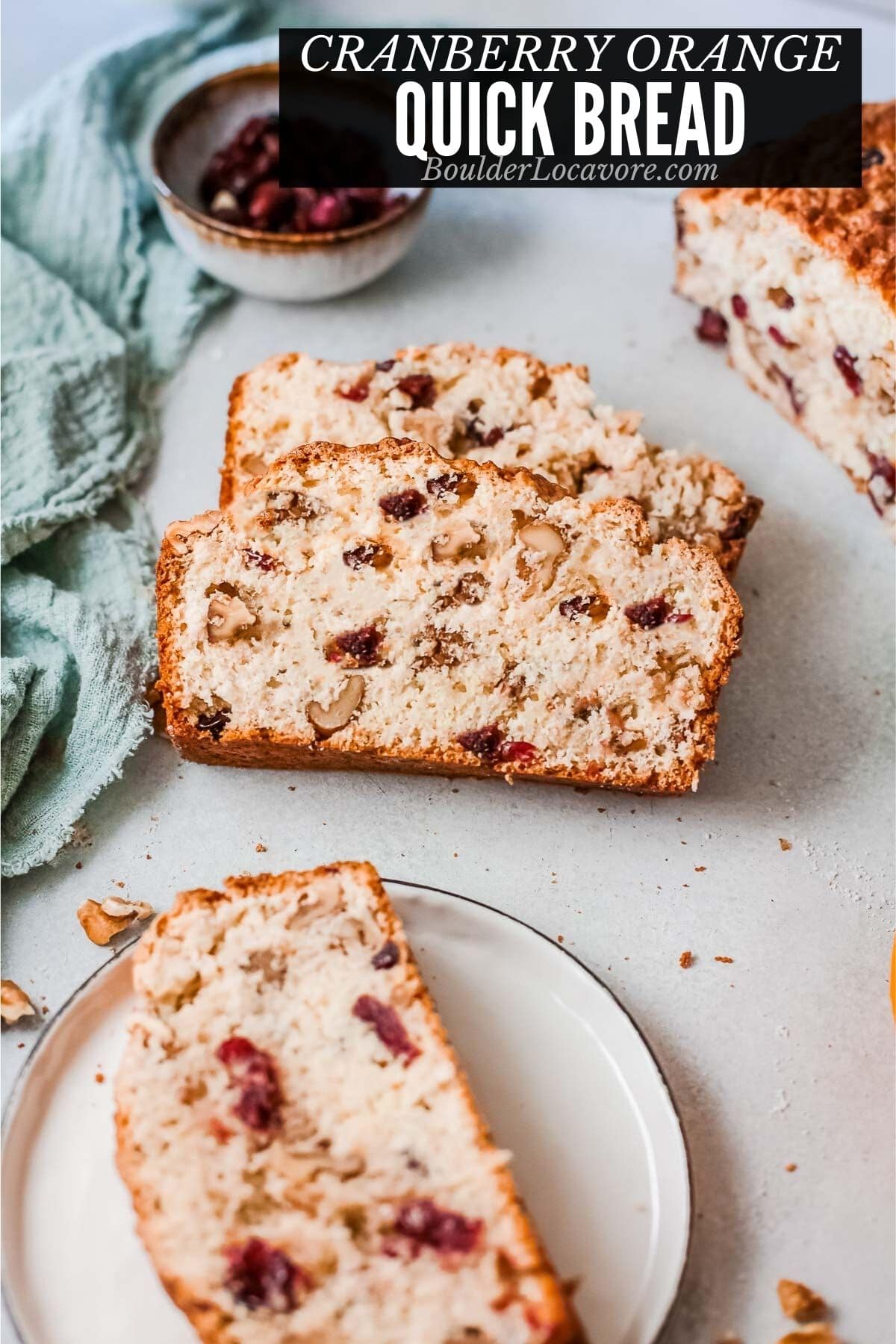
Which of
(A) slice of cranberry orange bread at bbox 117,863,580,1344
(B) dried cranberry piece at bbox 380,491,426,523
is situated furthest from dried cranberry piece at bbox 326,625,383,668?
(A) slice of cranberry orange bread at bbox 117,863,580,1344

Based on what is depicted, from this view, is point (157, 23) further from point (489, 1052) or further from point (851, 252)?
point (489, 1052)

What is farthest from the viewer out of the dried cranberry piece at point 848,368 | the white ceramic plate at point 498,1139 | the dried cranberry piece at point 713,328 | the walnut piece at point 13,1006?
the dried cranberry piece at point 713,328

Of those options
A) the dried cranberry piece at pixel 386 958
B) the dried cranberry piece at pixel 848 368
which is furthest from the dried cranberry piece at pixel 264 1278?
the dried cranberry piece at pixel 848 368

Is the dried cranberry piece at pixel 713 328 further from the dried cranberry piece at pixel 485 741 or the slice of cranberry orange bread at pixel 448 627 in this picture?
the dried cranberry piece at pixel 485 741

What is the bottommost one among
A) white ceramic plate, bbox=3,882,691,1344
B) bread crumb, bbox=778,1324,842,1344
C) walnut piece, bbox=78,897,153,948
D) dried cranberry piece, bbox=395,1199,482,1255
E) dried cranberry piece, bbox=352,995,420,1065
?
bread crumb, bbox=778,1324,842,1344

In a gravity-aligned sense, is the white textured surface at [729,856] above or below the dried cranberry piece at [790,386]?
below

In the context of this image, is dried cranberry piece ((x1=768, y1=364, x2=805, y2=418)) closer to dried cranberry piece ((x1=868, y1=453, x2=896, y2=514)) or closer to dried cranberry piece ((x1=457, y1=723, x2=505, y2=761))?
dried cranberry piece ((x1=868, y1=453, x2=896, y2=514))

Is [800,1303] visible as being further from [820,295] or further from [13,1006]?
[820,295]

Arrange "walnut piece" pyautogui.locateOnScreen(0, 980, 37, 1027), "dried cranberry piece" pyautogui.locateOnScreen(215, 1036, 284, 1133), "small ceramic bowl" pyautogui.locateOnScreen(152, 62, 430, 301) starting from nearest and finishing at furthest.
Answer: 1. "dried cranberry piece" pyautogui.locateOnScreen(215, 1036, 284, 1133)
2. "walnut piece" pyautogui.locateOnScreen(0, 980, 37, 1027)
3. "small ceramic bowl" pyautogui.locateOnScreen(152, 62, 430, 301)
